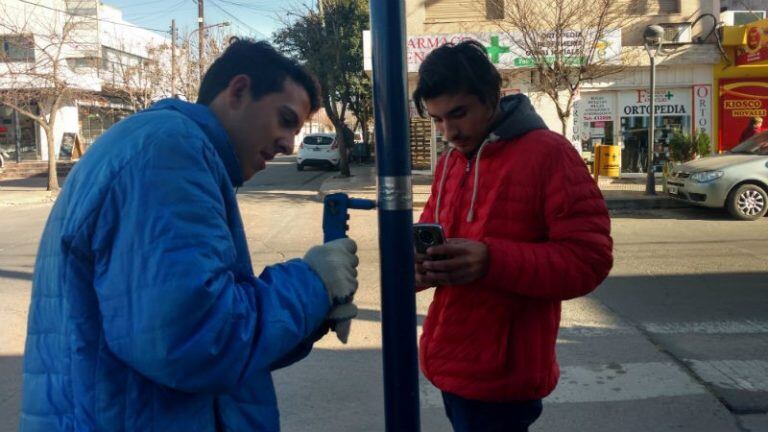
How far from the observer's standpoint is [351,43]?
1134 inches

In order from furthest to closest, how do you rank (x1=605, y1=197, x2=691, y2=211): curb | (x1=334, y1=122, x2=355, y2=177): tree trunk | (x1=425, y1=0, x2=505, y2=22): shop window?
1. (x1=334, y1=122, x2=355, y2=177): tree trunk
2. (x1=425, y1=0, x2=505, y2=22): shop window
3. (x1=605, y1=197, x2=691, y2=211): curb

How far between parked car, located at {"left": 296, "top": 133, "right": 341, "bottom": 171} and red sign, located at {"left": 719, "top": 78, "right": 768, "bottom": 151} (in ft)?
52.4

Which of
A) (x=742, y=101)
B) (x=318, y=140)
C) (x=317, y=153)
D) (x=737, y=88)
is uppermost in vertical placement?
(x=737, y=88)

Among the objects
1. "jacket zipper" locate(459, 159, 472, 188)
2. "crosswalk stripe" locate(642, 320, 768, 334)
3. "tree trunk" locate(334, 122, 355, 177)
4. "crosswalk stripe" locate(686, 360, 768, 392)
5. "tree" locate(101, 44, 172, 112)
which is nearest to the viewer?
"jacket zipper" locate(459, 159, 472, 188)

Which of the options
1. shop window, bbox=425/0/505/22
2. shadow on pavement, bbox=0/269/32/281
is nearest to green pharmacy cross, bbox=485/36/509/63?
shop window, bbox=425/0/505/22

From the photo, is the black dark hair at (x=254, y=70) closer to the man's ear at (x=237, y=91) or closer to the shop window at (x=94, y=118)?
the man's ear at (x=237, y=91)

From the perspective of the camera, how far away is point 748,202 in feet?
42.0

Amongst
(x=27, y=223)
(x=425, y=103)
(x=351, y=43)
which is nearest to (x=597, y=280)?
(x=425, y=103)

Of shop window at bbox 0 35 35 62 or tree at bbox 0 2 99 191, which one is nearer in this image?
tree at bbox 0 2 99 191

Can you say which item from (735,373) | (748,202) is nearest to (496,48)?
(748,202)

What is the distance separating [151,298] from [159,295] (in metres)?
0.02

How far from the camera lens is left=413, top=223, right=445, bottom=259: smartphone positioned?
1.99 m

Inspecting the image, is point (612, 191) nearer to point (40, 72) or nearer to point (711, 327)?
point (711, 327)

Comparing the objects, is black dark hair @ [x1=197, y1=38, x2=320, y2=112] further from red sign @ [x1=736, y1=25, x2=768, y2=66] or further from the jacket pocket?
red sign @ [x1=736, y1=25, x2=768, y2=66]
